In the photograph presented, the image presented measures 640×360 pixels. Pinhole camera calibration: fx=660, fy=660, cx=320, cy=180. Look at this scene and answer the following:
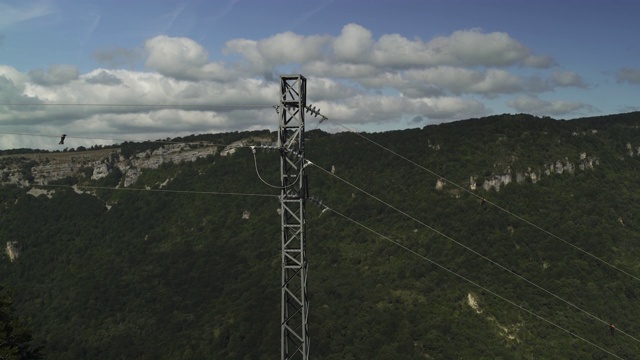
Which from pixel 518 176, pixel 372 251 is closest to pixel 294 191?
pixel 372 251

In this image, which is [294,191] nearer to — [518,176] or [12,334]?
[12,334]

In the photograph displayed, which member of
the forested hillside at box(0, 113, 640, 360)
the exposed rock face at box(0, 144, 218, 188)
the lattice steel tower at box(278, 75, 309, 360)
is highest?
the lattice steel tower at box(278, 75, 309, 360)

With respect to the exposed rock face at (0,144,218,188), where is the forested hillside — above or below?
below

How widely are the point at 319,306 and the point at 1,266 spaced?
9412 centimetres

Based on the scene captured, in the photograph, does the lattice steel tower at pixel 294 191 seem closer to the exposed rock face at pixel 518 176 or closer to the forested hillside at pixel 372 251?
the forested hillside at pixel 372 251

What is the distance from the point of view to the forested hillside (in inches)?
3816

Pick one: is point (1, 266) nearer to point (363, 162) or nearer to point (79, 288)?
point (79, 288)

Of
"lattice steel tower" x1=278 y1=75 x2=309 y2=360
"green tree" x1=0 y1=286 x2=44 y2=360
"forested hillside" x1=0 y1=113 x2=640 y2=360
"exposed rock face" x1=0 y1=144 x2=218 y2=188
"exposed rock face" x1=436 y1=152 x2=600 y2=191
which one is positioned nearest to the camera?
"lattice steel tower" x1=278 y1=75 x2=309 y2=360

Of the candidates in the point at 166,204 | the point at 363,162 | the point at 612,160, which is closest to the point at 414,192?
the point at 363,162

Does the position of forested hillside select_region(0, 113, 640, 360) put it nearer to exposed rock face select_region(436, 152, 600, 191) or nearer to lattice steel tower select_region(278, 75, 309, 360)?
exposed rock face select_region(436, 152, 600, 191)

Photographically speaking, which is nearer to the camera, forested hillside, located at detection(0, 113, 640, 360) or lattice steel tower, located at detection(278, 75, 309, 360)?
lattice steel tower, located at detection(278, 75, 309, 360)

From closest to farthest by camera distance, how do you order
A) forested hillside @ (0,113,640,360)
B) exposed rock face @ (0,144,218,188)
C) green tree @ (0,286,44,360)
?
green tree @ (0,286,44,360) → forested hillside @ (0,113,640,360) → exposed rock face @ (0,144,218,188)

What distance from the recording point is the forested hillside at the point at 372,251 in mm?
96938

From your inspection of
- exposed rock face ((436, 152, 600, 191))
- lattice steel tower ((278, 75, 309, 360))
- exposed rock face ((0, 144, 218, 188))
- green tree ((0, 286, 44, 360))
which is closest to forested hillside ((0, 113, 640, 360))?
exposed rock face ((436, 152, 600, 191))
